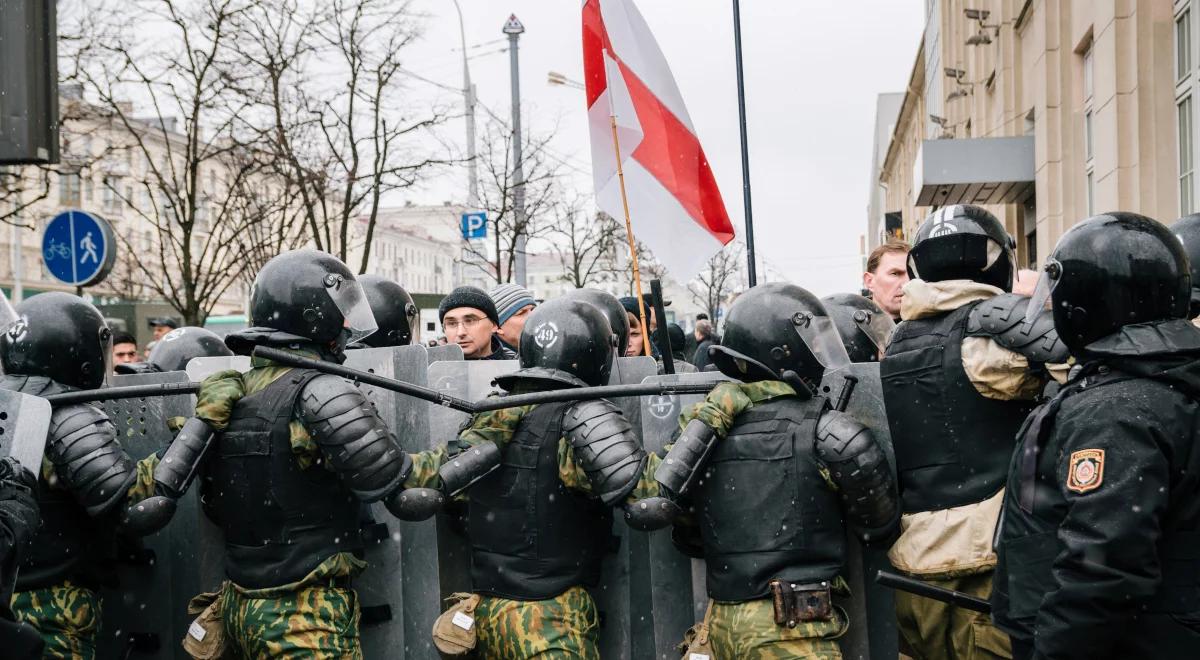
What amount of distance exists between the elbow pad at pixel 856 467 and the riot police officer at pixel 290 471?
168cm

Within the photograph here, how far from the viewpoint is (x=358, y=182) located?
1538 centimetres

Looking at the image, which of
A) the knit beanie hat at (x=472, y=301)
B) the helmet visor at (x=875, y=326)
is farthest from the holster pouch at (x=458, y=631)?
the knit beanie hat at (x=472, y=301)

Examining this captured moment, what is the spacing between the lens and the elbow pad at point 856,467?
13.2 ft

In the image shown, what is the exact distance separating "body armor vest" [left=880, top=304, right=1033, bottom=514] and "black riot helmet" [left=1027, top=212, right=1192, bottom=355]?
924 millimetres

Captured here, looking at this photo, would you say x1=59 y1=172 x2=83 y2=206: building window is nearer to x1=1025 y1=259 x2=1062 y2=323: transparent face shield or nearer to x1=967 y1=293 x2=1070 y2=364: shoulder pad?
x1=967 y1=293 x2=1070 y2=364: shoulder pad

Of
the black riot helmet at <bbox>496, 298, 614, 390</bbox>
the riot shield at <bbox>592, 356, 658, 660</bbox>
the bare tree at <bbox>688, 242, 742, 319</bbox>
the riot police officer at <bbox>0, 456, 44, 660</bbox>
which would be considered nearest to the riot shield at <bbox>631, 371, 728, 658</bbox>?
the riot shield at <bbox>592, 356, 658, 660</bbox>

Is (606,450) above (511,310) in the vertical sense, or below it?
below

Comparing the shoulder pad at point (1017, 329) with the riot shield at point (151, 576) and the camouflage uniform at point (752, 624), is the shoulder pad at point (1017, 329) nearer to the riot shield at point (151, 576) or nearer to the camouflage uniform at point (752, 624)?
the camouflage uniform at point (752, 624)

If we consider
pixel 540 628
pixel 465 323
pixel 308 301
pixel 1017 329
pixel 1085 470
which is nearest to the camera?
pixel 1085 470

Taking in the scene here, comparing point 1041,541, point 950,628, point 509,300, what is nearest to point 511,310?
point 509,300

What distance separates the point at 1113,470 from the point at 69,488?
3914 millimetres

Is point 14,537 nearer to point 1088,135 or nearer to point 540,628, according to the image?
point 540,628

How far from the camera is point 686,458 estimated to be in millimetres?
4160

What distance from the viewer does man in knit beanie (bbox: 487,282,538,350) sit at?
7.55 m
